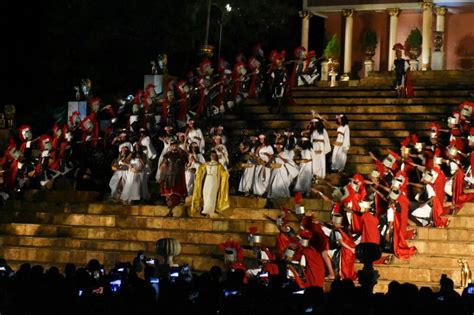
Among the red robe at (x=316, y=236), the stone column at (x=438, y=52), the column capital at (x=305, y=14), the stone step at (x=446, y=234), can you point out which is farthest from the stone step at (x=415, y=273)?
the column capital at (x=305, y=14)

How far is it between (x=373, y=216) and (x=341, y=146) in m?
4.30

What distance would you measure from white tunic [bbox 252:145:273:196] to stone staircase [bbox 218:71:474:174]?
2.09m

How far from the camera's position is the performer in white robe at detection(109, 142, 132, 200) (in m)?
25.9

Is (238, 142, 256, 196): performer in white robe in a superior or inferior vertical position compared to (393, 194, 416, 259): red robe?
superior

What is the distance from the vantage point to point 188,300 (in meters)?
12.5

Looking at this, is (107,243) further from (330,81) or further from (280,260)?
(330,81)

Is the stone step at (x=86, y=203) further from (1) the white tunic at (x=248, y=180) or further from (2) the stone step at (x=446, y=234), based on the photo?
(2) the stone step at (x=446, y=234)

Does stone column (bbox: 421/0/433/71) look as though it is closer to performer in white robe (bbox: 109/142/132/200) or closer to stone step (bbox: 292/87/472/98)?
stone step (bbox: 292/87/472/98)

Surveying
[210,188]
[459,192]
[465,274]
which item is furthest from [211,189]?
[465,274]

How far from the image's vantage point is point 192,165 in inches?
1006

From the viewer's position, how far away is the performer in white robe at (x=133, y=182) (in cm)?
2580

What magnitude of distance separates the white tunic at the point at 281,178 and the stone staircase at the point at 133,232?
12.4 inches

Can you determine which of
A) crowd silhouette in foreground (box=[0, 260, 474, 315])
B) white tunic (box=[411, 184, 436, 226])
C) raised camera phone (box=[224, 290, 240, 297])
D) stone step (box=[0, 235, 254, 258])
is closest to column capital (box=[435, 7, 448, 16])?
white tunic (box=[411, 184, 436, 226])

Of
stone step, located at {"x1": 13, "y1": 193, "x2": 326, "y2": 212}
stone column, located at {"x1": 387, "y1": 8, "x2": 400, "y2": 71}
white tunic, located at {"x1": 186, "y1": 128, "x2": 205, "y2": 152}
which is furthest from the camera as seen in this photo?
stone column, located at {"x1": 387, "y1": 8, "x2": 400, "y2": 71}
